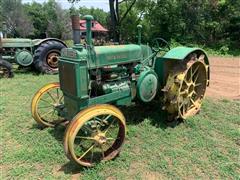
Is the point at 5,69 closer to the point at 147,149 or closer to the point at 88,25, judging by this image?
the point at 88,25

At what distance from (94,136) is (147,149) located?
31.6 inches

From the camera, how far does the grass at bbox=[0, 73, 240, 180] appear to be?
10.8ft

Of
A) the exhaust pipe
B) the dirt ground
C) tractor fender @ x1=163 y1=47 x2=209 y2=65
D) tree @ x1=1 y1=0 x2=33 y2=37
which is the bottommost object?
the dirt ground

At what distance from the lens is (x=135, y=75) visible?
4.32 metres

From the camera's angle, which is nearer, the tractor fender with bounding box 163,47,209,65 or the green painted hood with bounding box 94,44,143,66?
the green painted hood with bounding box 94,44,143,66

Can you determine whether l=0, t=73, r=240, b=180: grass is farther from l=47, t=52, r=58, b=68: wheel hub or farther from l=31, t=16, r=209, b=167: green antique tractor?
l=47, t=52, r=58, b=68: wheel hub

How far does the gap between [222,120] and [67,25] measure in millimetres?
36156

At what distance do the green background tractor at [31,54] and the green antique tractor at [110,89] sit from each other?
4.12 m

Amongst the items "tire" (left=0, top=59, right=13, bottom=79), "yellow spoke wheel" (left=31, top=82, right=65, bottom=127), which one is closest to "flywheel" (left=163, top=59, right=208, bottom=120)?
"yellow spoke wheel" (left=31, top=82, right=65, bottom=127)

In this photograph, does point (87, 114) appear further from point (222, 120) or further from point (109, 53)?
point (222, 120)

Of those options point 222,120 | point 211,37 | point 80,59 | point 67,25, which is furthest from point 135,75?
point 67,25

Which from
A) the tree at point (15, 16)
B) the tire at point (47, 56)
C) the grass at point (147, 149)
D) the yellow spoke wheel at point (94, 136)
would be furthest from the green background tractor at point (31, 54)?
the tree at point (15, 16)

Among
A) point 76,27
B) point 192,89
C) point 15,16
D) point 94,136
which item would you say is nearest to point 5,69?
point 76,27

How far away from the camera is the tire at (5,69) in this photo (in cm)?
852
